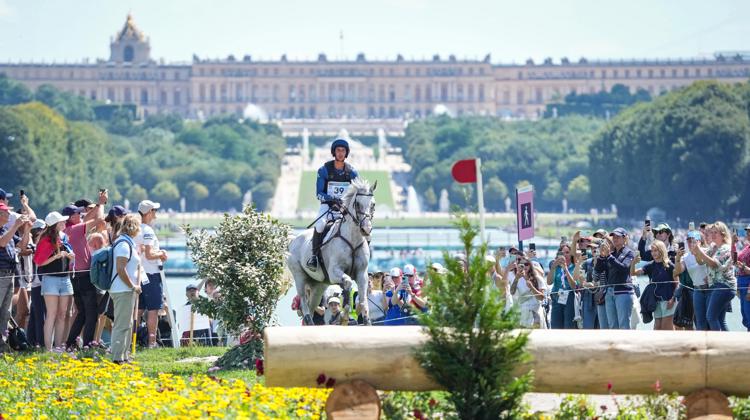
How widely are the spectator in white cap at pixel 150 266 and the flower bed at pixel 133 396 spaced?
9.88 feet

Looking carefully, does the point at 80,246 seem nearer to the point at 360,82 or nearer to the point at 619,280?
the point at 619,280

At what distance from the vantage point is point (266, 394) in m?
10.5

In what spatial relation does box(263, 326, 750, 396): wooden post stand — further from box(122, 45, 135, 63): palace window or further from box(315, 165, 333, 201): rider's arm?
box(122, 45, 135, 63): palace window

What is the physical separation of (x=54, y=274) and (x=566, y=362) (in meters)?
6.81

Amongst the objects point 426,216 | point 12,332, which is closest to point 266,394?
point 12,332

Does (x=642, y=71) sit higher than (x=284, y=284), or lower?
higher

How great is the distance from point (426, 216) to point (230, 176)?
43.0 feet

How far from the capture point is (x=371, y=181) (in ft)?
325

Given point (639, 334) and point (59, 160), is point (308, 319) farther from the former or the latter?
point (59, 160)

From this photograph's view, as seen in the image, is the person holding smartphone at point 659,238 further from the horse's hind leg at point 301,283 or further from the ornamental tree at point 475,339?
the ornamental tree at point 475,339

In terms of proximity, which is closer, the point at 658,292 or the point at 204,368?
the point at 204,368

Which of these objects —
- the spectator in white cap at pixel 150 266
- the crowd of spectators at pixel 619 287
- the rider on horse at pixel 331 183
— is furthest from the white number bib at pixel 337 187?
the spectator in white cap at pixel 150 266

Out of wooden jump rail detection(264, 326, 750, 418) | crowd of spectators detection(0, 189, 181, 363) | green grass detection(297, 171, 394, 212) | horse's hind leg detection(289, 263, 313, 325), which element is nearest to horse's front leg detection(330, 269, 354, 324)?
horse's hind leg detection(289, 263, 313, 325)

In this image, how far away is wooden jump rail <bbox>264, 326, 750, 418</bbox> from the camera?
979 centimetres
